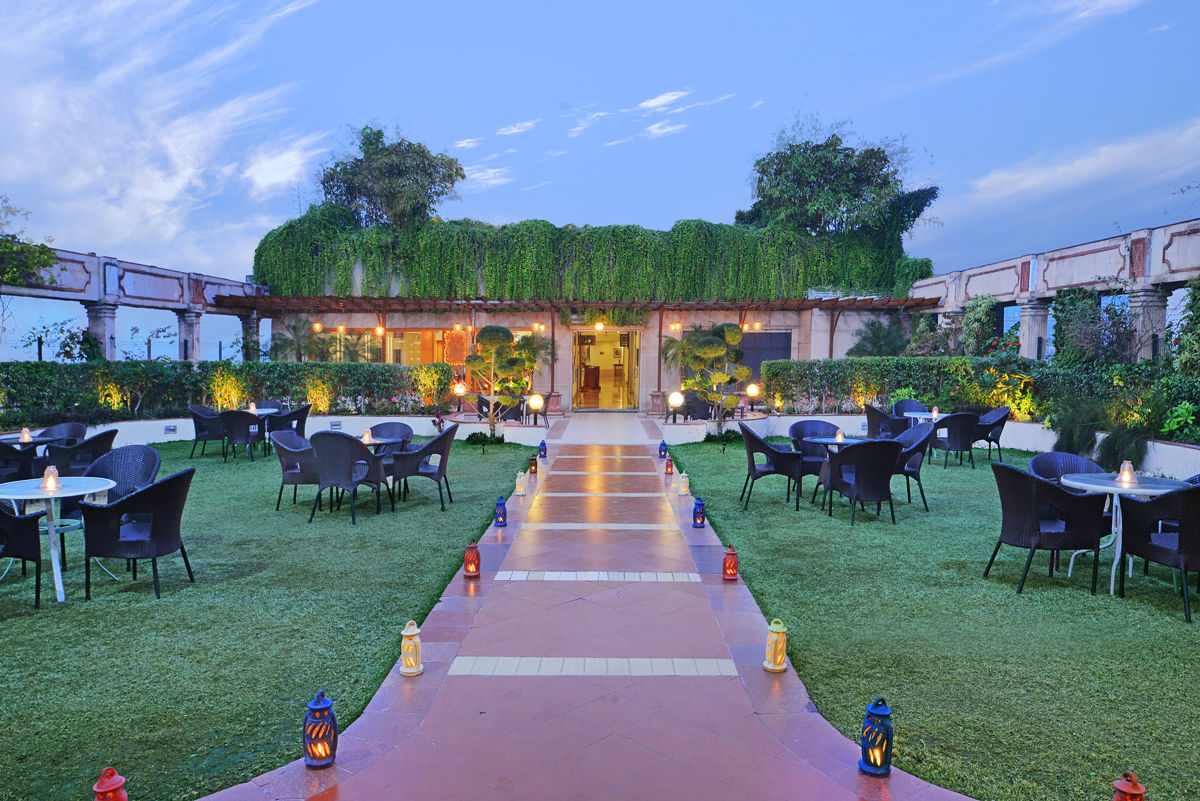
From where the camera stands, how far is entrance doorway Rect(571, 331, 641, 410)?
775 inches

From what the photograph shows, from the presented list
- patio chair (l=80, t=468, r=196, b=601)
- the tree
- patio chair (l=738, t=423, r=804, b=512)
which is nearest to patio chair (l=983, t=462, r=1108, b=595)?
patio chair (l=738, t=423, r=804, b=512)

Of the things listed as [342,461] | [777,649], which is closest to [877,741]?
[777,649]

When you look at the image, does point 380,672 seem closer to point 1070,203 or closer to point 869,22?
point 1070,203

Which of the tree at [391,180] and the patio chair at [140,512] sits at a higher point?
the tree at [391,180]

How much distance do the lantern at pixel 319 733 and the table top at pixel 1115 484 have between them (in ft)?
15.2

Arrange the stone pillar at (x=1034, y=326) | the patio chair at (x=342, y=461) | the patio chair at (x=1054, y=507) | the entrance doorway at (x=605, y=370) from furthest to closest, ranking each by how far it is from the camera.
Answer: the entrance doorway at (x=605, y=370)
the stone pillar at (x=1034, y=326)
the patio chair at (x=342, y=461)
the patio chair at (x=1054, y=507)

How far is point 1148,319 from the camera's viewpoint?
486 inches

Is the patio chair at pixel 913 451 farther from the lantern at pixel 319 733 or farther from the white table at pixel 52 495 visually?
the white table at pixel 52 495

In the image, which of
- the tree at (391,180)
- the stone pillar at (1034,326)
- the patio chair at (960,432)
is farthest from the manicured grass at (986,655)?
the tree at (391,180)

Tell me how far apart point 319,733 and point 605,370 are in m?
25.2

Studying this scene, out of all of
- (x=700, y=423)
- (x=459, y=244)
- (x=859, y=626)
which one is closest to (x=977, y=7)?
(x=459, y=244)

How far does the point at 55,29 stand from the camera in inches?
762

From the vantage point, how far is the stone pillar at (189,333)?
17547 mm

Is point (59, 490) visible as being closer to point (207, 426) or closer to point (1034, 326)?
point (207, 426)
